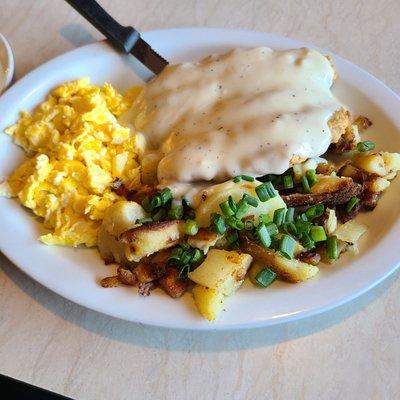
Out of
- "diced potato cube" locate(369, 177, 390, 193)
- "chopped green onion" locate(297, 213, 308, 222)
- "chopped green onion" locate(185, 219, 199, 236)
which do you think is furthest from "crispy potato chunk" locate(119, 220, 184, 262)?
"diced potato cube" locate(369, 177, 390, 193)

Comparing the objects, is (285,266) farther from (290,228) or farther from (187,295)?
(187,295)

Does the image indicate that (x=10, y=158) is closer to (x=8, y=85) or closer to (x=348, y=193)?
(x=8, y=85)

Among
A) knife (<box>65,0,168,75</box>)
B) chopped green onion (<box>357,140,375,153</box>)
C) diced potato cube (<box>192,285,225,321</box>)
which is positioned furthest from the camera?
knife (<box>65,0,168,75</box>)

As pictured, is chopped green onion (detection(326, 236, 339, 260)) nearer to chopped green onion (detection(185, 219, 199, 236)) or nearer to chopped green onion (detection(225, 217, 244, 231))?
chopped green onion (detection(225, 217, 244, 231))

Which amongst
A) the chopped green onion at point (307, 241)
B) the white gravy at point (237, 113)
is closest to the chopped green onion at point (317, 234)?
the chopped green onion at point (307, 241)

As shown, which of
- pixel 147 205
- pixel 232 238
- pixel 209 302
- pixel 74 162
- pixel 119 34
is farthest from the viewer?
pixel 119 34

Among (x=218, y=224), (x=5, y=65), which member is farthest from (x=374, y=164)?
(x=5, y=65)
